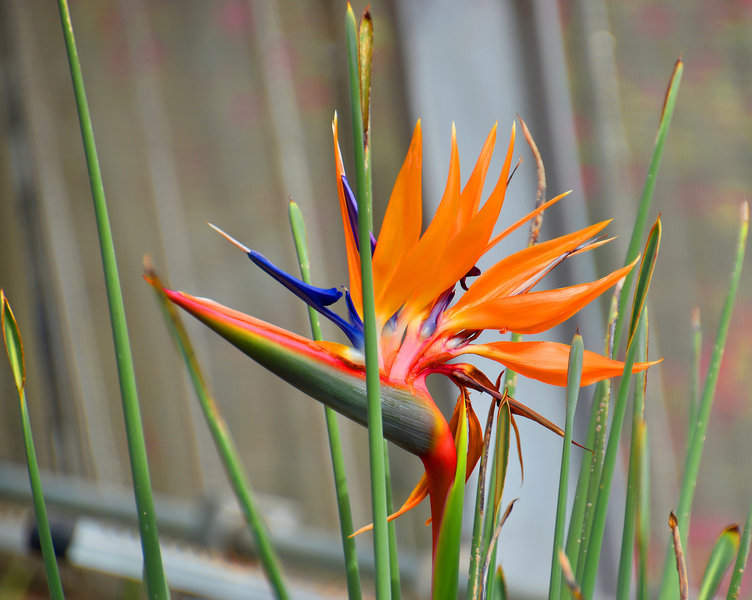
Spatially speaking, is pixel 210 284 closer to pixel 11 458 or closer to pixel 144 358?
pixel 144 358

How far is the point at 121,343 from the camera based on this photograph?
0.15 meters

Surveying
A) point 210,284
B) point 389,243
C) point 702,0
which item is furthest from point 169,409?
point 389,243

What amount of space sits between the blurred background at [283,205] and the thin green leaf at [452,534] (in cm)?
20

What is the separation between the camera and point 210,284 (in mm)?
930

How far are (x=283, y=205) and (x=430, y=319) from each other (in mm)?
704

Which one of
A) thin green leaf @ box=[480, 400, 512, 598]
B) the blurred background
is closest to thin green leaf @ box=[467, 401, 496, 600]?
thin green leaf @ box=[480, 400, 512, 598]

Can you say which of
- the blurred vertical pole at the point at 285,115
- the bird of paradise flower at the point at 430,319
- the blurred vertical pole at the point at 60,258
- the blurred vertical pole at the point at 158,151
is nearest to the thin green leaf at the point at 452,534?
the bird of paradise flower at the point at 430,319

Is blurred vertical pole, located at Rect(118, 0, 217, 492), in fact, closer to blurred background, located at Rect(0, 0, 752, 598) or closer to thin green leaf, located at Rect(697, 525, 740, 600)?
blurred background, located at Rect(0, 0, 752, 598)

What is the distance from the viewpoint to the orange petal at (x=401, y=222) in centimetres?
17

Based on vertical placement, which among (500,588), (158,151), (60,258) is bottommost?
(500,588)

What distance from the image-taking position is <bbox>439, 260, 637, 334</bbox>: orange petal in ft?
0.54

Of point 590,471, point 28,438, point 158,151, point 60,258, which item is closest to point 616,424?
point 590,471

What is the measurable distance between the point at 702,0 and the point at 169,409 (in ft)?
2.58

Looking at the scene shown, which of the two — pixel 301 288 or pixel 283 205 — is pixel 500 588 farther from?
pixel 283 205
